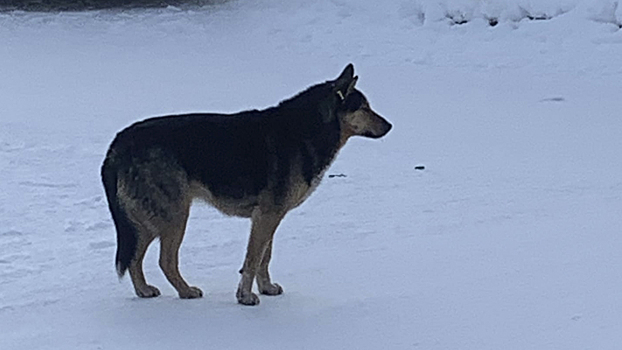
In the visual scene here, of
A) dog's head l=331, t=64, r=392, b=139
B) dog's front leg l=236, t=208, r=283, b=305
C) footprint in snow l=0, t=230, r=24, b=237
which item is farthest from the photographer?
footprint in snow l=0, t=230, r=24, b=237

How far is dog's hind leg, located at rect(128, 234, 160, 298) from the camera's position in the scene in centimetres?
592

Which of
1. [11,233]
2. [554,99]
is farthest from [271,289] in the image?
[554,99]

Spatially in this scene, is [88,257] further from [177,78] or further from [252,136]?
[177,78]

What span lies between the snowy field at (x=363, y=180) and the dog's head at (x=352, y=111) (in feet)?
2.81

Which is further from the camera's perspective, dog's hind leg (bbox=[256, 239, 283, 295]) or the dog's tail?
dog's hind leg (bbox=[256, 239, 283, 295])

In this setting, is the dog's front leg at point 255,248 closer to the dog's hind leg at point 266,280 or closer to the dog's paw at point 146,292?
the dog's hind leg at point 266,280

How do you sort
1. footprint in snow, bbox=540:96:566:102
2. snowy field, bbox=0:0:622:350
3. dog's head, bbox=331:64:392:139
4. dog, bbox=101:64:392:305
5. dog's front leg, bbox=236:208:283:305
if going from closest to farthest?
snowy field, bbox=0:0:622:350 < dog, bbox=101:64:392:305 < dog's front leg, bbox=236:208:283:305 < dog's head, bbox=331:64:392:139 < footprint in snow, bbox=540:96:566:102

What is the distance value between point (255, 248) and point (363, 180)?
299 cm

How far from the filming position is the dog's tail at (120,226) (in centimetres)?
584

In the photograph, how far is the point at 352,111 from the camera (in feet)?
20.0

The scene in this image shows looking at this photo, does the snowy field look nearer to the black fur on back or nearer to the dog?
the dog

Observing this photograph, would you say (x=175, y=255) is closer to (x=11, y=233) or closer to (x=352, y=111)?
(x=352, y=111)

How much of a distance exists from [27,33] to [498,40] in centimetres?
646

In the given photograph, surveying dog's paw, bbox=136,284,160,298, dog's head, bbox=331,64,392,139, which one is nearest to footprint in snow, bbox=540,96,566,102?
dog's head, bbox=331,64,392,139
